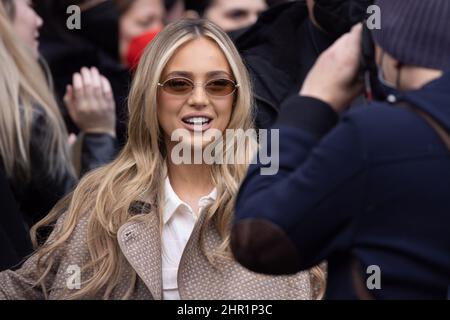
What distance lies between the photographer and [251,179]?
7.97 ft

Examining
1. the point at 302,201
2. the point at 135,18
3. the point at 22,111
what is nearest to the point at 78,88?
the point at 22,111

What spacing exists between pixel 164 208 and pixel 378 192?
1.34 meters

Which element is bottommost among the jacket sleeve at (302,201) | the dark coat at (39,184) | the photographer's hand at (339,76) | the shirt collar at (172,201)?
the dark coat at (39,184)

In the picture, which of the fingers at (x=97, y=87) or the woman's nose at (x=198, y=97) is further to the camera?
the fingers at (x=97, y=87)

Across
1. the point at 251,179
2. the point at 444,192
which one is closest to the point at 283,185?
the point at 251,179

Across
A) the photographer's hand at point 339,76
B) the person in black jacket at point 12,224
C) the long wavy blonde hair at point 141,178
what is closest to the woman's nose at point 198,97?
the long wavy blonde hair at point 141,178

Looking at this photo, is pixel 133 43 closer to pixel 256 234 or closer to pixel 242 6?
pixel 242 6

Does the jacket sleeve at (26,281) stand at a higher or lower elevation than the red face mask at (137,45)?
higher

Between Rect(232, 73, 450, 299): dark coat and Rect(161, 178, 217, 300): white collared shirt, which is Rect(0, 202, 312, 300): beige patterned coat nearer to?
Rect(161, 178, 217, 300): white collared shirt

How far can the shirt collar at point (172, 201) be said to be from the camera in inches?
138

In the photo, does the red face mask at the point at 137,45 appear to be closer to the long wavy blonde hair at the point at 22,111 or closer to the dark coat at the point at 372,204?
the long wavy blonde hair at the point at 22,111

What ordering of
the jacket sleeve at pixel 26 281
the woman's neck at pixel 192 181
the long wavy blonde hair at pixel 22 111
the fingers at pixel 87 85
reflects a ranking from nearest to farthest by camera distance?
the jacket sleeve at pixel 26 281 < the woman's neck at pixel 192 181 < the long wavy blonde hair at pixel 22 111 < the fingers at pixel 87 85

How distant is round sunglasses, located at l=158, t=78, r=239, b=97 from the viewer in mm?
3568
